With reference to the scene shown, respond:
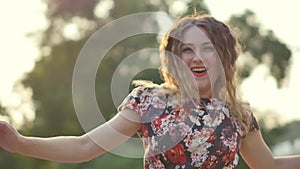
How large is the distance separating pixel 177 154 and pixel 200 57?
34 cm

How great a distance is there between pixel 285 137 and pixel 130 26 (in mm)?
5579

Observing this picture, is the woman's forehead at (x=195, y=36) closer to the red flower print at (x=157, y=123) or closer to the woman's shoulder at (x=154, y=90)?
the woman's shoulder at (x=154, y=90)

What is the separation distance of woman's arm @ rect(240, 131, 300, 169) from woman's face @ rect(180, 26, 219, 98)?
258mm

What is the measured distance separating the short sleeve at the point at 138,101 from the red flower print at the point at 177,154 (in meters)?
0.16

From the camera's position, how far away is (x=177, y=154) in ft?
9.95

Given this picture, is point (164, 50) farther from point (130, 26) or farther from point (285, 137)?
point (285, 137)

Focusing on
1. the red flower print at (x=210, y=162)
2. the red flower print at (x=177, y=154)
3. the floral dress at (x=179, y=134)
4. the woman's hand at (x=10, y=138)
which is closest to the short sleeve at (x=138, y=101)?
the floral dress at (x=179, y=134)

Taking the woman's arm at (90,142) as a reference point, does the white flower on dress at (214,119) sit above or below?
below

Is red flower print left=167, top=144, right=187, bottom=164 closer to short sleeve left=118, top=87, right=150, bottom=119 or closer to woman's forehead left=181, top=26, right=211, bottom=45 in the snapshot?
short sleeve left=118, top=87, right=150, bottom=119

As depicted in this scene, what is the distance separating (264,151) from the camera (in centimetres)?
334

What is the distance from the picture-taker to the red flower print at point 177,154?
3025 mm

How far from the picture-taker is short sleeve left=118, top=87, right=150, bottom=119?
305cm

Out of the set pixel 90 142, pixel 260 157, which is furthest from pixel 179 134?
pixel 260 157

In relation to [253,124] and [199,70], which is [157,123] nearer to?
[199,70]
